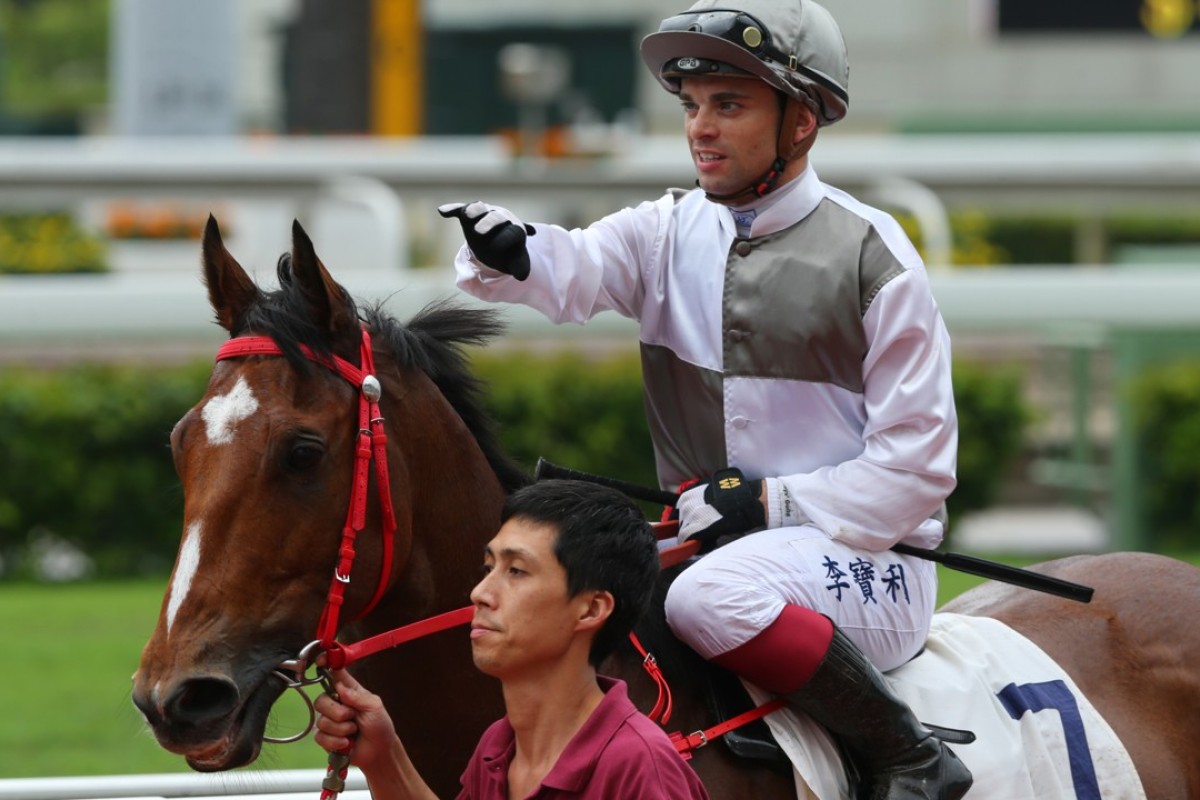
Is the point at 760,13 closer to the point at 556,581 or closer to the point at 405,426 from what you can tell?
the point at 405,426

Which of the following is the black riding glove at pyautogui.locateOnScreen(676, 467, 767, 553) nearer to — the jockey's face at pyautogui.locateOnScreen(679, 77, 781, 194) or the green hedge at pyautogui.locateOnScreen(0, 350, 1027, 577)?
the jockey's face at pyautogui.locateOnScreen(679, 77, 781, 194)

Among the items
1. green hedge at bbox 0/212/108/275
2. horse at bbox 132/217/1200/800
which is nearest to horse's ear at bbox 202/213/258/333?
horse at bbox 132/217/1200/800

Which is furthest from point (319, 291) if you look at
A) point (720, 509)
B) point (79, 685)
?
point (79, 685)

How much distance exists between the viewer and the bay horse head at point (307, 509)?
9.08ft

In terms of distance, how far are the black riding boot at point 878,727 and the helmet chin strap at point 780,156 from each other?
0.77 meters

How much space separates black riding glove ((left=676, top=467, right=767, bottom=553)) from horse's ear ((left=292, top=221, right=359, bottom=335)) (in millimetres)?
656

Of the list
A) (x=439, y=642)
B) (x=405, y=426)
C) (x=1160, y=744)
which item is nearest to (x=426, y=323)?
(x=405, y=426)

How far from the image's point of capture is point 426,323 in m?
3.27

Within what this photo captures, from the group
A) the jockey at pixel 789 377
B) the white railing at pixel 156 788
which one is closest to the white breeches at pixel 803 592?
the jockey at pixel 789 377

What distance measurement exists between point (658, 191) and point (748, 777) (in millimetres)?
7948

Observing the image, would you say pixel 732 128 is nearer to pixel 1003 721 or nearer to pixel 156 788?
pixel 1003 721

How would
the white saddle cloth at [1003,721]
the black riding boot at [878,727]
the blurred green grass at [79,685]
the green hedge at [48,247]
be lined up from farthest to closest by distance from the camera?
the green hedge at [48,247] → the blurred green grass at [79,685] → the white saddle cloth at [1003,721] → the black riding boot at [878,727]

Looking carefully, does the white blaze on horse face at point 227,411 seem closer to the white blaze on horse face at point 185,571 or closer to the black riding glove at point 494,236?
the white blaze on horse face at point 185,571

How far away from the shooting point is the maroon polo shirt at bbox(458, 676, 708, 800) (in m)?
2.50
